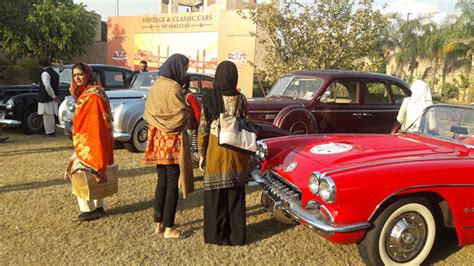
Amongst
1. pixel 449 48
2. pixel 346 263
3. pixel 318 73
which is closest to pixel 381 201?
pixel 346 263

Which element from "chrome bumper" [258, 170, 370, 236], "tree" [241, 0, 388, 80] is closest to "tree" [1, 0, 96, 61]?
"tree" [241, 0, 388, 80]

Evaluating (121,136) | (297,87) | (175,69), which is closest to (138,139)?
(121,136)

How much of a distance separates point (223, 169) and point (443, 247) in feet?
7.56

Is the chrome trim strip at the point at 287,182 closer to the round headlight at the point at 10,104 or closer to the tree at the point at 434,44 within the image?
the round headlight at the point at 10,104

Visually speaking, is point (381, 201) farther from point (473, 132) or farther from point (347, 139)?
point (473, 132)

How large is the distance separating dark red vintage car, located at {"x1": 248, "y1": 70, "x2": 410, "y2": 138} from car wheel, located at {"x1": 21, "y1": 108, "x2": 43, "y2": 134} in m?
5.18

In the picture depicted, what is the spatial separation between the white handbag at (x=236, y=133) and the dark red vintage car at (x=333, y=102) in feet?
8.59

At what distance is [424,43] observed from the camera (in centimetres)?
3142

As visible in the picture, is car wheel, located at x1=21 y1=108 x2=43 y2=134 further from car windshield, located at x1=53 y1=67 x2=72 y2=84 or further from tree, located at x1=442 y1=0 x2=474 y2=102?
tree, located at x1=442 y1=0 x2=474 y2=102

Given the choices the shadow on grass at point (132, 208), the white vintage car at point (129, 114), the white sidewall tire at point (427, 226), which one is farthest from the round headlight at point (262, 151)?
the white vintage car at point (129, 114)

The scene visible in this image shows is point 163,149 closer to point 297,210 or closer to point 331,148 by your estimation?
point 297,210

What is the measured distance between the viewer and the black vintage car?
340 inches

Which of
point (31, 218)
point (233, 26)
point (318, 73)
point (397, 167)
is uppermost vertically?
point (233, 26)

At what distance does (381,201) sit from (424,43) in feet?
106
